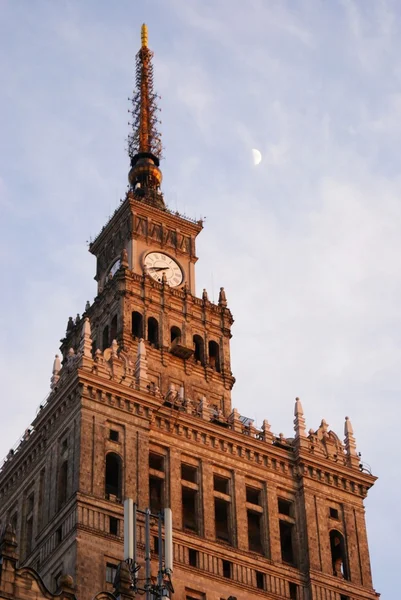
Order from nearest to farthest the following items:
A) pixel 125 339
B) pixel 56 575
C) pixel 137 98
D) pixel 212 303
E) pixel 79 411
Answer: pixel 56 575, pixel 79 411, pixel 125 339, pixel 212 303, pixel 137 98

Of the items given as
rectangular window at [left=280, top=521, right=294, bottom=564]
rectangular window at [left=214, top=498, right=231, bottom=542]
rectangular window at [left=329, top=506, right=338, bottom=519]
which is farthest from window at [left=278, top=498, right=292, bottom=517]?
rectangular window at [left=214, top=498, right=231, bottom=542]

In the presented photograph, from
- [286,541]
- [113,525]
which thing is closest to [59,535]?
[113,525]

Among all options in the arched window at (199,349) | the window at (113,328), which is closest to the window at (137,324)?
the window at (113,328)

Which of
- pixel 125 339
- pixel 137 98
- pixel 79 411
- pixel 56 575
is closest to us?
pixel 56 575

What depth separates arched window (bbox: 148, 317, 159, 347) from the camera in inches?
4350

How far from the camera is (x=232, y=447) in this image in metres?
98.5

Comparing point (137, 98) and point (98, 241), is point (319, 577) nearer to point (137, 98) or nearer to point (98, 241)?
point (98, 241)

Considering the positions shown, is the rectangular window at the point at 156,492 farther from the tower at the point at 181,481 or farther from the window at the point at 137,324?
the window at the point at 137,324

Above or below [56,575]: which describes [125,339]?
above

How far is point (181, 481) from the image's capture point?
94250 millimetres

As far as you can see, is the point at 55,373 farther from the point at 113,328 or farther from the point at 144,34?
the point at 144,34

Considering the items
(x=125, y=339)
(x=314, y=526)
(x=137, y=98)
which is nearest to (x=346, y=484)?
(x=314, y=526)

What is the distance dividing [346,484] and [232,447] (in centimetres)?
870

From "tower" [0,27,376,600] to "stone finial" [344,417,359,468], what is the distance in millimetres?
98
